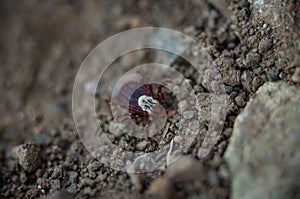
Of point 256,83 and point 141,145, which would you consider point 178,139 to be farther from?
point 256,83

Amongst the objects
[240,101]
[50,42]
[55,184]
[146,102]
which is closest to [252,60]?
[240,101]

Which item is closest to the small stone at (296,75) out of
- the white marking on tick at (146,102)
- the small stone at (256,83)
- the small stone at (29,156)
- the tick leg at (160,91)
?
the small stone at (256,83)

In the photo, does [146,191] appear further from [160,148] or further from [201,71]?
[201,71]

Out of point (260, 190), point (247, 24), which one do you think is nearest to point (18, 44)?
point (247, 24)

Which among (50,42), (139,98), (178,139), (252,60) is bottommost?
(178,139)

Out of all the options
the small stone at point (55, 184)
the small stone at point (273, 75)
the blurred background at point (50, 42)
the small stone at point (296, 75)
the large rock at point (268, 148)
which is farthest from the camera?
the blurred background at point (50, 42)

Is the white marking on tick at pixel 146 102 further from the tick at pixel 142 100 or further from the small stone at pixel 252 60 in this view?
the small stone at pixel 252 60
